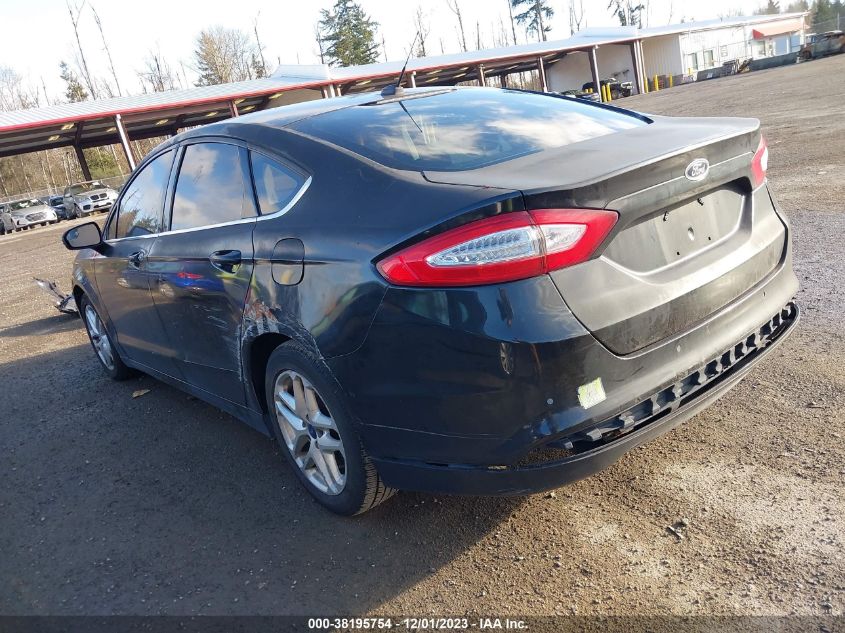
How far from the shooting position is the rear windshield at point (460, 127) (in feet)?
9.04

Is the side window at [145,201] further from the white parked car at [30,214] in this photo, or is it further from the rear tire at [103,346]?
the white parked car at [30,214]

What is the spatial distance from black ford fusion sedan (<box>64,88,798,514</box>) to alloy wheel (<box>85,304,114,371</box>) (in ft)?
7.46

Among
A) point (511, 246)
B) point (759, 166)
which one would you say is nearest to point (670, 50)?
point (759, 166)

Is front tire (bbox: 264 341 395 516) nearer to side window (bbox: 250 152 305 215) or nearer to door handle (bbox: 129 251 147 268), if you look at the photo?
side window (bbox: 250 152 305 215)

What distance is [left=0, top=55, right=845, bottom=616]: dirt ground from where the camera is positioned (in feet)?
7.82

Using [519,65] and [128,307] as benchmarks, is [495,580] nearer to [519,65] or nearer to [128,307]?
[128,307]

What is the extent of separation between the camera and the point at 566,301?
2.17m

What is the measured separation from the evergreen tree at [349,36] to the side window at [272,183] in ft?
240

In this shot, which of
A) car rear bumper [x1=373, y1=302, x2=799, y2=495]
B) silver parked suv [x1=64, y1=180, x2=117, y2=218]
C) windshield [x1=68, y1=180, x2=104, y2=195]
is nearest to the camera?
car rear bumper [x1=373, y1=302, x2=799, y2=495]

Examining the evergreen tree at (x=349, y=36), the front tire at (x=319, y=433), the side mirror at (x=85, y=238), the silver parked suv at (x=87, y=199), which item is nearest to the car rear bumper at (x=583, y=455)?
the front tire at (x=319, y=433)

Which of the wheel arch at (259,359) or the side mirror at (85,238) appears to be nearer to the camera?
the wheel arch at (259,359)

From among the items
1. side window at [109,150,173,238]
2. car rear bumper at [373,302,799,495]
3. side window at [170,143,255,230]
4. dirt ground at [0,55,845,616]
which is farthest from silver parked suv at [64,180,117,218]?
car rear bumper at [373,302,799,495]

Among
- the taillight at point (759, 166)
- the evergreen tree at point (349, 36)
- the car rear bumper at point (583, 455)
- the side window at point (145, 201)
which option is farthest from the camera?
the evergreen tree at point (349, 36)

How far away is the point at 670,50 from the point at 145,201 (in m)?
56.6
